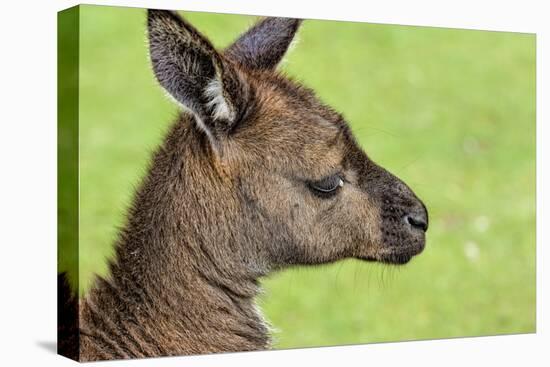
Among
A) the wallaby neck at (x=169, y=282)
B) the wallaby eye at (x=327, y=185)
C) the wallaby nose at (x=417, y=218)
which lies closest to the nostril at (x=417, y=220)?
the wallaby nose at (x=417, y=218)

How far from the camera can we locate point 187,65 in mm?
5668

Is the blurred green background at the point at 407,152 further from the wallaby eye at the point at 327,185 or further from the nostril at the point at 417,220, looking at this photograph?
the wallaby eye at the point at 327,185

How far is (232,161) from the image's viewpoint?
19.9ft

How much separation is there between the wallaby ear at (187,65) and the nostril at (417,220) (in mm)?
1305

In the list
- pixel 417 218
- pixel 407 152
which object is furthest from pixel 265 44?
pixel 407 152

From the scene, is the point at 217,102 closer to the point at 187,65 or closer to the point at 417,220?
the point at 187,65

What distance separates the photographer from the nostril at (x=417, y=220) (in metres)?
6.35

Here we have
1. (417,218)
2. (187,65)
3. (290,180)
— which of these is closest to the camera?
(187,65)

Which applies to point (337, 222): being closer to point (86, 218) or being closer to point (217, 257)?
point (217, 257)

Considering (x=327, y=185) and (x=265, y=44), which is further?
(x=265, y=44)

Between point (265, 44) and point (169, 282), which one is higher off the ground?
point (265, 44)

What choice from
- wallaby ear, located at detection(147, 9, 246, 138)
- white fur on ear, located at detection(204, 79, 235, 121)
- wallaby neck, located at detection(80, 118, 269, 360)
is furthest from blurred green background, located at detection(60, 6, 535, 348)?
wallaby ear, located at detection(147, 9, 246, 138)

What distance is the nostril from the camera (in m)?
6.35

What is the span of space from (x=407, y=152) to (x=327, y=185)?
4472 millimetres
